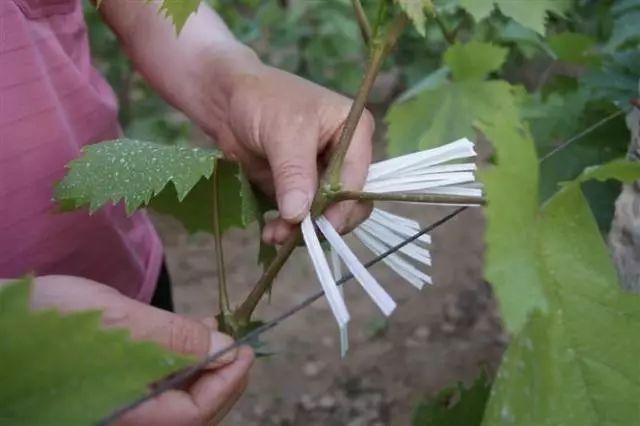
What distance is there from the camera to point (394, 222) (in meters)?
0.79

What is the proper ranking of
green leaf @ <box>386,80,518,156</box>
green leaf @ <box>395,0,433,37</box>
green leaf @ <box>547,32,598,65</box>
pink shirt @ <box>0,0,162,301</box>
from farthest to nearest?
green leaf @ <box>547,32,598,65</box>
green leaf @ <box>386,80,518,156</box>
pink shirt @ <box>0,0,162,301</box>
green leaf @ <box>395,0,433,37</box>

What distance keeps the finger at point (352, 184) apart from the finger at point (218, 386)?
0.41 ft

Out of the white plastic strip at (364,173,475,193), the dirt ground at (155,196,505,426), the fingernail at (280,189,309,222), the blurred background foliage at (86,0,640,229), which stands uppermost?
the white plastic strip at (364,173,475,193)

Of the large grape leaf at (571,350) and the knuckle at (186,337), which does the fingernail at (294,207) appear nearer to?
the knuckle at (186,337)

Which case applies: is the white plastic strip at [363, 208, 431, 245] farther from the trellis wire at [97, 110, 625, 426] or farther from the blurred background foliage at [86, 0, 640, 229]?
the blurred background foliage at [86, 0, 640, 229]

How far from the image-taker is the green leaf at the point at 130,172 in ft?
2.24

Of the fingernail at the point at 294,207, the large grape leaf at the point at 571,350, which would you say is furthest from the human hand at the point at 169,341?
the large grape leaf at the point at 571,350

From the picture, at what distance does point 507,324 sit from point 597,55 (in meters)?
0.80

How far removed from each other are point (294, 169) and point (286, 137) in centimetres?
5

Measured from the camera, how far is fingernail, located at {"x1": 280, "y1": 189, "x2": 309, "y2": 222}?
0.70 meters

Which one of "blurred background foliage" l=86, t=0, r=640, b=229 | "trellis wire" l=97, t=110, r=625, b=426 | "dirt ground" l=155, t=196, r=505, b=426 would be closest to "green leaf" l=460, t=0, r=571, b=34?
"blurred background foliage" l=86, t=0, r=640, b=229

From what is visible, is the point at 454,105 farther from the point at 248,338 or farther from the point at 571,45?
the point at 248,338

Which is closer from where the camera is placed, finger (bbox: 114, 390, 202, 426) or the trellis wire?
the trellis wire

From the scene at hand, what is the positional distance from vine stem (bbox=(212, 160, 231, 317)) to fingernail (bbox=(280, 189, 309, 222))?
0.21 ft
